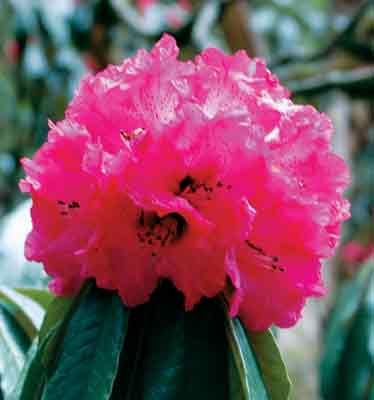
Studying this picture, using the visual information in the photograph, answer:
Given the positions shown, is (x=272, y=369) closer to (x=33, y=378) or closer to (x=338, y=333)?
(x=33, y=378)

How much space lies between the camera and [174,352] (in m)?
0.73

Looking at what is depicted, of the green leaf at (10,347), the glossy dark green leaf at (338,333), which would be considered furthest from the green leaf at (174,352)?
the glossy dark green leaf at (338,333)

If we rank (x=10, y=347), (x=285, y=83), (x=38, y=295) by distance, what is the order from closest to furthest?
(x=10, y=347) < (x=38, y=295) < (x=285, y=83)

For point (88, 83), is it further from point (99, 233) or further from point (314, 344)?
point (314, 344)

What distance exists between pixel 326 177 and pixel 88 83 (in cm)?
30

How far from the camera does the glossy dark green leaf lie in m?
1.71

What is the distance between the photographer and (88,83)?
2.64ft

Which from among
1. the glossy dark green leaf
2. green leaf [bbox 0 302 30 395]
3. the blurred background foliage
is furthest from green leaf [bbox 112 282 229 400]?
the glossy dark green leaf

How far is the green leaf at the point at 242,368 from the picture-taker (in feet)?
2.31

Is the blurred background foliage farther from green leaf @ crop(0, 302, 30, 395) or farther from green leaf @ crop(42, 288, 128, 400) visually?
green leaf @ crop(42, 288, 128, 400)

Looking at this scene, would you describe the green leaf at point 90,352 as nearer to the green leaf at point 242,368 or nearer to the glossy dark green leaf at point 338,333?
the green leaf at point 242,368

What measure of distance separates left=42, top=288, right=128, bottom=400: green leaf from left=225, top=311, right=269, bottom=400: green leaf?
0.12 m

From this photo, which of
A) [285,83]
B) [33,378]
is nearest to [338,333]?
[285,83]

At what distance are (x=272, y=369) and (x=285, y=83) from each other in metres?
1.81
